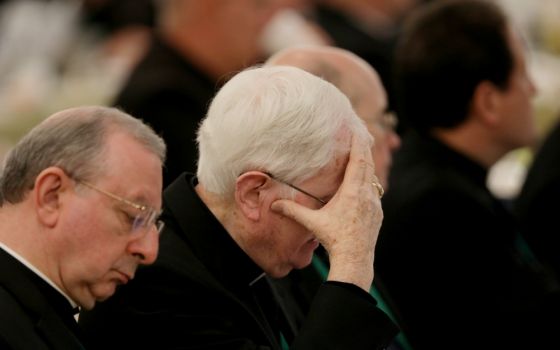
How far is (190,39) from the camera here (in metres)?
6.61

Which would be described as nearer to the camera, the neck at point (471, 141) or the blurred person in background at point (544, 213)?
the neck at point (471, 141)

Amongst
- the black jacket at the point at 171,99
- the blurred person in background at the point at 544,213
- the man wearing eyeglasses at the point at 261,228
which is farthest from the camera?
the black jacket at the point at 171,99

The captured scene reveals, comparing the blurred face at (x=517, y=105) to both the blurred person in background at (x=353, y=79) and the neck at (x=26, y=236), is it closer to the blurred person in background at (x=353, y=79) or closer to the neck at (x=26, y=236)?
the blurred person in background at (x=353, y=79)

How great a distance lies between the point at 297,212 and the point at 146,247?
1.20ft

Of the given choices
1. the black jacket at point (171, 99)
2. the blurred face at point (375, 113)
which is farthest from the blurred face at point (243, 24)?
the blurred face at point (375, 113)

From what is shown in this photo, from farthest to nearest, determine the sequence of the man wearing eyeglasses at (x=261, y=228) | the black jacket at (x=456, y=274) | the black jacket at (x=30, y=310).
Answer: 1. the black jacket at (x=456, y=274)
2. the man wearing eyeglasses at (x=261, y=228)
3. the black jacket at (x=30, y=310)

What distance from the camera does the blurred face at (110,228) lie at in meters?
3.12

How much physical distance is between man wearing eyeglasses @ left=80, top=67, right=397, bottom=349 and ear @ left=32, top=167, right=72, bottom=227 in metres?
0.39

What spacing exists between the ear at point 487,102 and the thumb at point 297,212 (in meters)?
1.76

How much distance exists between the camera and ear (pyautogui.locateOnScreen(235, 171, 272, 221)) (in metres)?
3.34

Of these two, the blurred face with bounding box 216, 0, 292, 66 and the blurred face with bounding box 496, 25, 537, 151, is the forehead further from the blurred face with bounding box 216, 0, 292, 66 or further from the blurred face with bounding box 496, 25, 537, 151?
the blurred face with bounding box 216, 0, 292, 66

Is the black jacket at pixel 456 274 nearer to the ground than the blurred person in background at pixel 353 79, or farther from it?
nearer to the ground

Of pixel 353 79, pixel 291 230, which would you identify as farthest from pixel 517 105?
pixel 291 230

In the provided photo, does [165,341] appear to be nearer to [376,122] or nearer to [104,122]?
[104,122]
